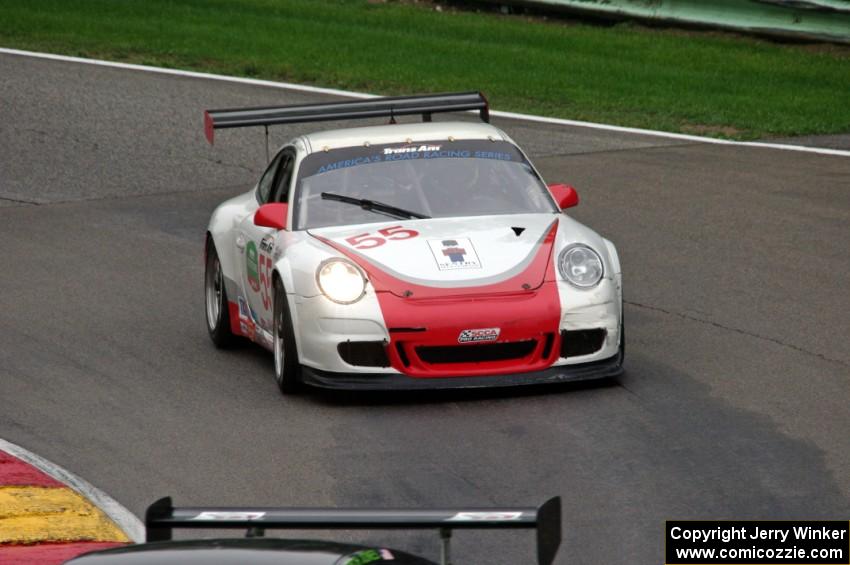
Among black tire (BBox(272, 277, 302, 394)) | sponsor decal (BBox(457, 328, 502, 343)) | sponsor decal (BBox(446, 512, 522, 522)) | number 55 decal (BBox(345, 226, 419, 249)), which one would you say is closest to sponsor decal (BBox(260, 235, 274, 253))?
black tire (BBox(272, 277, 302, 394))

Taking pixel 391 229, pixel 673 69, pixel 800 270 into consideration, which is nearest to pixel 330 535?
pixel 391 229

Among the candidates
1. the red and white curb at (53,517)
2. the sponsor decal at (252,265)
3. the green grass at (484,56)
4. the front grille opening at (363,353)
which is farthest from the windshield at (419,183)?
the green grass at (484,56)

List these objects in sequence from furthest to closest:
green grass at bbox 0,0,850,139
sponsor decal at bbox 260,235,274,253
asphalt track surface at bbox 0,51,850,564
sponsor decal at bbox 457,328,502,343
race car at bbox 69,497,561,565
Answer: green grass at bbox 0,0,850,139 < sponsor decal at bbox 260,235,274,253 < sponsor decal at bbox 457,328,502,343 < asphalt track surface at bbox 0,51,850,564 < race car at bbox 69,497,561,565

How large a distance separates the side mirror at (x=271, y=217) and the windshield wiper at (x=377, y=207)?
0.30 metres

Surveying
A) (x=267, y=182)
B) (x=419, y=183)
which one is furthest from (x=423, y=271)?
(x=267, y=182)

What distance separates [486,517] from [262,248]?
19.8 ft

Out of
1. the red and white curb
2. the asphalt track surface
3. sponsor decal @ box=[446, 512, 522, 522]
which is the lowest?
the asphalt track surface

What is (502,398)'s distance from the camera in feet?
29.7

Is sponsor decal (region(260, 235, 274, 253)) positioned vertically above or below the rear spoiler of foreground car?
below

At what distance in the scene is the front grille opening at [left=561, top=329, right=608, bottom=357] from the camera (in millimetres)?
9008

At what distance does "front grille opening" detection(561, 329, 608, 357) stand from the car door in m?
1.71

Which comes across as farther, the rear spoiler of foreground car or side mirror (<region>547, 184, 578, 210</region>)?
side mirror (<region>547, 184, 578, 210</region>)

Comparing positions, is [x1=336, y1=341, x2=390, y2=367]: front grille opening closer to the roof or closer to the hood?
the hood

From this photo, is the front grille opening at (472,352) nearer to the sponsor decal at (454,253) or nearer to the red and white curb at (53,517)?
the sponsor decal at (454,253)
